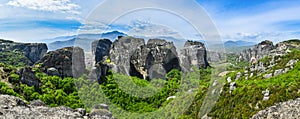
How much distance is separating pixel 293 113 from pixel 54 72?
37001 millimetres

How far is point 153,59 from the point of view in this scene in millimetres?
54750

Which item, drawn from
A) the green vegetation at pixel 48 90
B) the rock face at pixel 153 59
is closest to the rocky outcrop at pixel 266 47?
the rock face at pixel 153 59

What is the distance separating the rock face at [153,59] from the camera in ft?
170

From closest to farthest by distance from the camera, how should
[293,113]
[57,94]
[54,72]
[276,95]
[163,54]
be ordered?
[293,113] < [276,95] < [57,94] < [54,72] < [163,54]

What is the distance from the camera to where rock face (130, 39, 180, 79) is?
51812 mm

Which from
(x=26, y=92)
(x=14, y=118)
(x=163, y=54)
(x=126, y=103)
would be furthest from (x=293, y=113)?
(x=163, y=54)

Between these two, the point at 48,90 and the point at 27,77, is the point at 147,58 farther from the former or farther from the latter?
the point at 27,77

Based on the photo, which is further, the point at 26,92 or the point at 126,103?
the point at 26,92

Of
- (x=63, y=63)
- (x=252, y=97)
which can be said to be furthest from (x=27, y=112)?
(x=63, y=63)

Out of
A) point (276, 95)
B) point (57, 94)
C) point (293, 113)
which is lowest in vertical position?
point (57, 94)

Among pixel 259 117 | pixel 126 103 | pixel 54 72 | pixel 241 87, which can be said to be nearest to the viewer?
pixel 259 117

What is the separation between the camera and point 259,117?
1117 centimetres

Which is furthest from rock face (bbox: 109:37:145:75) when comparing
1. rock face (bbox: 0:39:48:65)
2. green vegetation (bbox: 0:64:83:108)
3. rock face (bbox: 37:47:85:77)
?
rock face (bbox: 0:39:48:65)

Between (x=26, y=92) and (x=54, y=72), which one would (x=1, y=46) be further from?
(x=26, y=92)
